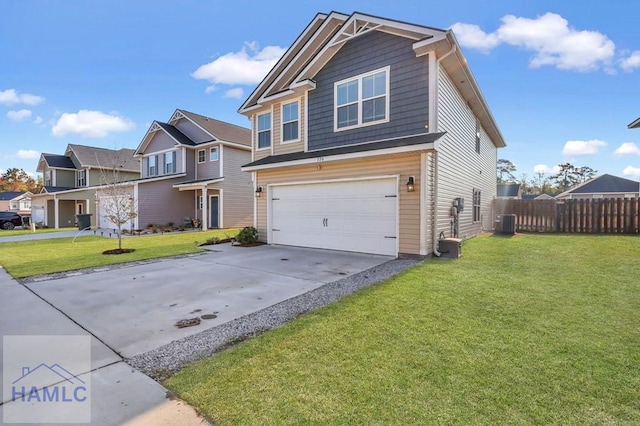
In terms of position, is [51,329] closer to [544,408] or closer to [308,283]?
[308,283]

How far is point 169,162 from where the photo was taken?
73.1 ft

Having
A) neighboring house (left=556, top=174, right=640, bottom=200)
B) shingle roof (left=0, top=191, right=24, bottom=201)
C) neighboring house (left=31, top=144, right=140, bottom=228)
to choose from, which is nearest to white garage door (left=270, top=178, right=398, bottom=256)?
neighboring house (left=31, top=144, right=140, bottom=228)

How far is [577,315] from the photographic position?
3.91 meters

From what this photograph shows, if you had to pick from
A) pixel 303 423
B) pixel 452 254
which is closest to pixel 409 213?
pixel 452 254

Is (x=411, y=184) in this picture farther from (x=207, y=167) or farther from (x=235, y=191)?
(x=207, y=167)

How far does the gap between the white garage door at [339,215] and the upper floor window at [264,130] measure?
2220mm

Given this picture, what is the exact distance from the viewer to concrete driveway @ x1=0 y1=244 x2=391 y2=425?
250 centimetres

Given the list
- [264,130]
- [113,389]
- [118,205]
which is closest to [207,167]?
[118,205]

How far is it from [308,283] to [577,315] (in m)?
4.20

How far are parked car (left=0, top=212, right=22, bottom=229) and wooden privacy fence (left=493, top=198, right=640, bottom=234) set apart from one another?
3552 centimetres

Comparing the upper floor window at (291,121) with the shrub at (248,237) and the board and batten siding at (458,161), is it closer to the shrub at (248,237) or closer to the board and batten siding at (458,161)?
the shrub at (248,237)

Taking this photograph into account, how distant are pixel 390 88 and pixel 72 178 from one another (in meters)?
34.3

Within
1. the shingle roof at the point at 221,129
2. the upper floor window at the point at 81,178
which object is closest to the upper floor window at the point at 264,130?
the shingle roof at the point at 221,129

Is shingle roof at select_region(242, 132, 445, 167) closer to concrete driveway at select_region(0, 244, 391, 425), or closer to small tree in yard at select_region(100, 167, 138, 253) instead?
concrete driveway at select_region(0, 244, 391, 425)
